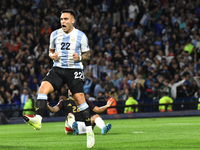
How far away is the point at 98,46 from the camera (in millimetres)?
22000

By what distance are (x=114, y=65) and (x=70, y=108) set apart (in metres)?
10.7

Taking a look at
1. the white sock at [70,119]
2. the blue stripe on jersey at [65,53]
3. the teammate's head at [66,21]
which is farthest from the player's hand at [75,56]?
the white sock at [70,119]

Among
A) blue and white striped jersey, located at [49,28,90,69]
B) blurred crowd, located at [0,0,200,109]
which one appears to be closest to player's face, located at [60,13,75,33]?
blue and white striped jersey, located at [49,28,90,69]

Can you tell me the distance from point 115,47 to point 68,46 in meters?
14.2

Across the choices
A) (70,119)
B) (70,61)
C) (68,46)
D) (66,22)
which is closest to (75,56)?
(70,61)

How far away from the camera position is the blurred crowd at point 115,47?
19.3 meters

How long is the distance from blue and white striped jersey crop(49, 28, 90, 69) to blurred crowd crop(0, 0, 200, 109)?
11261 mm

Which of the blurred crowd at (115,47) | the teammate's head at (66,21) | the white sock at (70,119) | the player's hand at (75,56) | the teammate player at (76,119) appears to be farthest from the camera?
the blurred crowd at (115,47)

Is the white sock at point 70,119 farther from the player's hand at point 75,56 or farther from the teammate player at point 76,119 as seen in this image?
the player's hand at point 75,56

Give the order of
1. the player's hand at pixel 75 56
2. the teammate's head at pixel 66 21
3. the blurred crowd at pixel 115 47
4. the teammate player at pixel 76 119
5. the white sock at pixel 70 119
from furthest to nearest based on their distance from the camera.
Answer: the blurred crowd at pixel 115 47 → the white sock at pixel 70 119 → the teammate player at pixel 76 119 → the teammate's head at pixel 66 21 → the player's hand at pixel 75 56

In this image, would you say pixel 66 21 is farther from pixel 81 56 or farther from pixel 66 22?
pixel 81 56

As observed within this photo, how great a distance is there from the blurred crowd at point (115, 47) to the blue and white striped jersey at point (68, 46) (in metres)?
11.3

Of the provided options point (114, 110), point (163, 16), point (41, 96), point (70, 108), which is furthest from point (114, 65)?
point (41, 96)

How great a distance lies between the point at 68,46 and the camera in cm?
740
